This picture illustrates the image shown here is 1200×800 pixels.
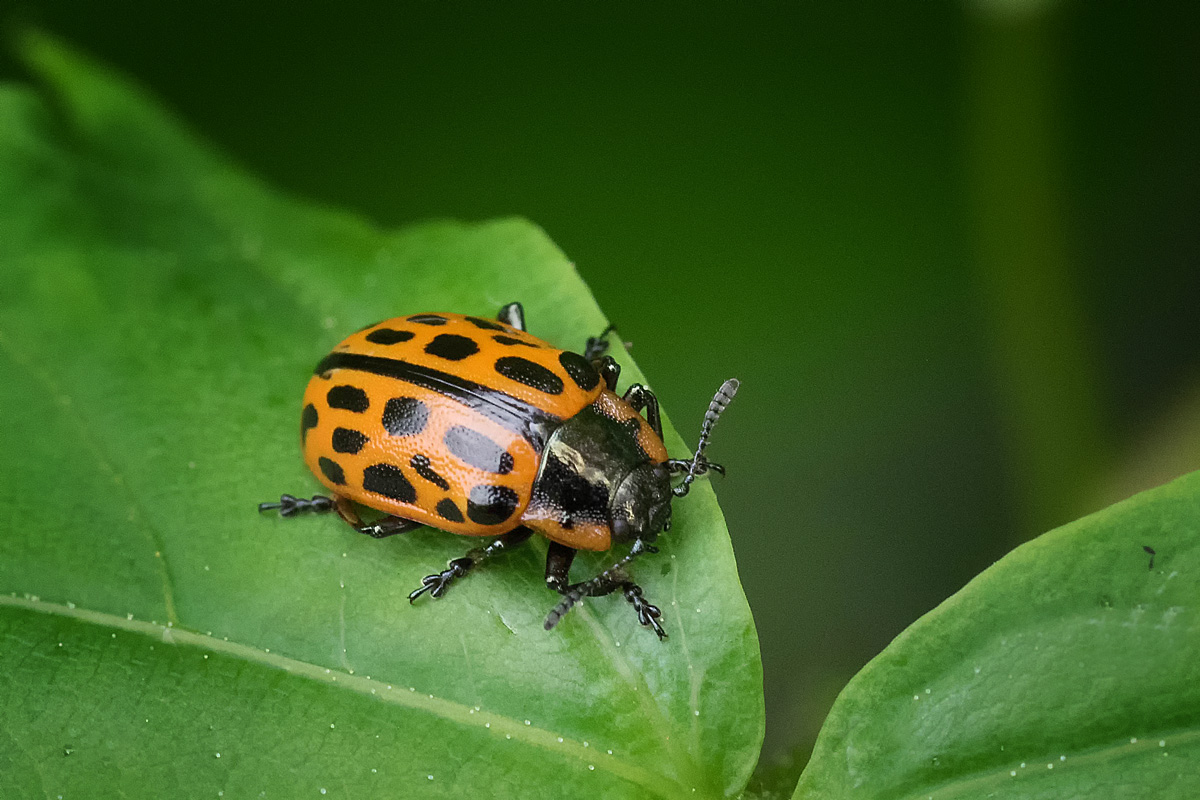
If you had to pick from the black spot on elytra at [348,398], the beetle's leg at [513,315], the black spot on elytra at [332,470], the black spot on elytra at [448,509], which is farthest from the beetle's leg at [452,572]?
the beetle's leg at [513,315]

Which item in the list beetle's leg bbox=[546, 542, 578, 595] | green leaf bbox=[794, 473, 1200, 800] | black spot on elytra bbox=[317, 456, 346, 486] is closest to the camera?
green leaf bbox=[794, 473, 1200, 800]

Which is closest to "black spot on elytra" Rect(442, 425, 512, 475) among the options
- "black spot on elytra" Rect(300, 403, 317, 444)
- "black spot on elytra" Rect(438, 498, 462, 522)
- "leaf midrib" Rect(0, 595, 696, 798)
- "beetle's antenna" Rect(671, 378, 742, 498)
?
Answer: "black spot on elytra" Rect(438, 498, 462, 522)

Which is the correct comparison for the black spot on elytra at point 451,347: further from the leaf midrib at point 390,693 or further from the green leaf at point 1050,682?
the green leaf at point 1050,682

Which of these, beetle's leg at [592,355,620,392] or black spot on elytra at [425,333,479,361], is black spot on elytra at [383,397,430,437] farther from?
beetle's leg at [592,355,620,392]

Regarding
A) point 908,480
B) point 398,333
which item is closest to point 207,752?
point 398,333

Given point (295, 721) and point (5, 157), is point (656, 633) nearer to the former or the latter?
point (295, 721)

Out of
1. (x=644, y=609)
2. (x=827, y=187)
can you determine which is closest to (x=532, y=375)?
(x=644, y=609)

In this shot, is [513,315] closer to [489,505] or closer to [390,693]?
[489,505]

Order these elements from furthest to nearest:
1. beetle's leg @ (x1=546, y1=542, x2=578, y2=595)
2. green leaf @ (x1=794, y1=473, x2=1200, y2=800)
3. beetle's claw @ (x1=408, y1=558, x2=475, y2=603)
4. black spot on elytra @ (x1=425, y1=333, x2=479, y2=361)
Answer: black spot on elytra @ (x1=425, y1=333, x2=479, y2=361) → beetle's leg @ (x1=546, y1=542, x2=578, y2=595) → beetle's claw @ (x1=408, y1=558, x2=475, y2=603) → green leaf @ (x1=794, y1=473, x2=1200, y2=800)
